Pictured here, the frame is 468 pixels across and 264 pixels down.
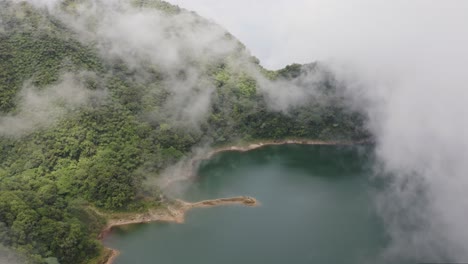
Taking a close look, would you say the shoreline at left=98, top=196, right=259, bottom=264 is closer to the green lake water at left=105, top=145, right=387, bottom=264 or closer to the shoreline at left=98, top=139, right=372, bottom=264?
the shoreline at left=98, top=139, right=372, bottom=264

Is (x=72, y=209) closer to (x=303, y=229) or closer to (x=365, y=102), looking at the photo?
(x=303, y=229)

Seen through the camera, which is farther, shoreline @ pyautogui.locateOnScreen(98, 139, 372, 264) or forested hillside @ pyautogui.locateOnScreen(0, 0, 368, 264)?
shoreline @ pyautogui.locateOnScreen(98, 139, 372, 264)

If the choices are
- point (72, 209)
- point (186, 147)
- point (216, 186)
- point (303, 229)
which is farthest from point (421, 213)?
point (72, 209)

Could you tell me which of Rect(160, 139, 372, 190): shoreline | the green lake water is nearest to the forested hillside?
Rect(160, 139, 372, 190): shoreline

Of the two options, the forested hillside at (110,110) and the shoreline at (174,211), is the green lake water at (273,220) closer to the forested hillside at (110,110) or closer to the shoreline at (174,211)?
the shoreline at (174,211)

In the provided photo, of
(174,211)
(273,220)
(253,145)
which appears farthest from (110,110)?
(273,220)

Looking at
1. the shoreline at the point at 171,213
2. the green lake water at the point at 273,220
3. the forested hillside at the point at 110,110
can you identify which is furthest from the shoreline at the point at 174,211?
the forested hillside at the point at 110,110
